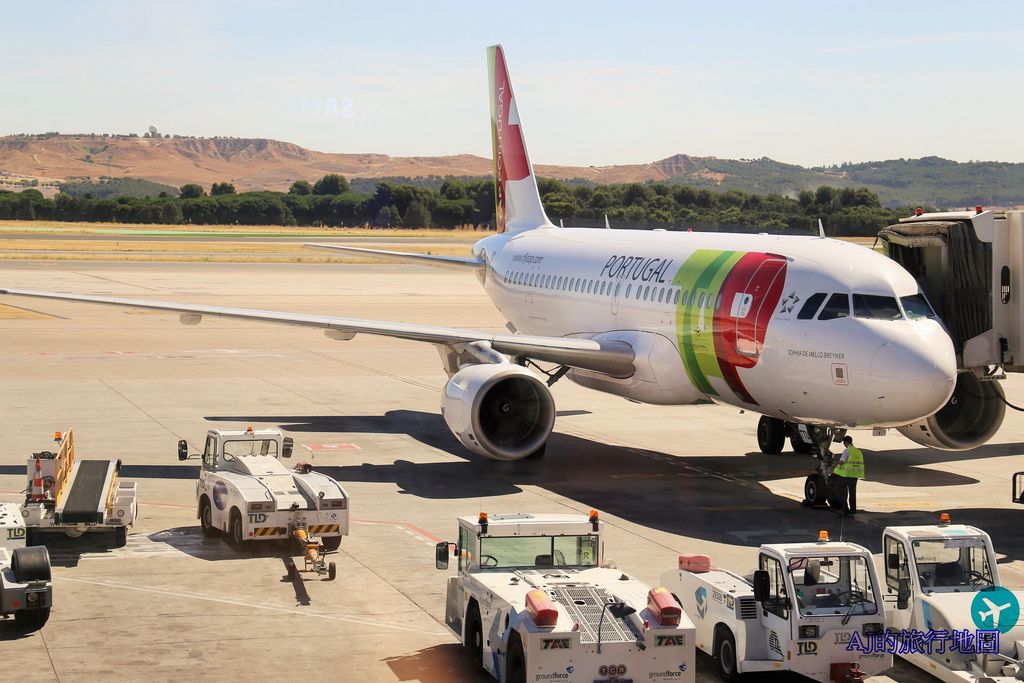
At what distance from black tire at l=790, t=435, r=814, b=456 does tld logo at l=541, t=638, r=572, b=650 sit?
16592mm

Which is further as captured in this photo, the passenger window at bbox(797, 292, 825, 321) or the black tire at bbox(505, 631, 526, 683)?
the passenger window at bbox(797, 292, 825, 321)

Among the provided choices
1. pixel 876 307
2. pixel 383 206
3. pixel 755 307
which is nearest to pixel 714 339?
pixel 755 307

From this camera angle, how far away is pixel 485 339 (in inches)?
1072

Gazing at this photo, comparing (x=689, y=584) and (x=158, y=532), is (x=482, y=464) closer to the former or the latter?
(x=158, y=532)

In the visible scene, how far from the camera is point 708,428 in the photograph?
1247 inches

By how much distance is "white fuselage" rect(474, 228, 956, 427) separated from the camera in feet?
66.9

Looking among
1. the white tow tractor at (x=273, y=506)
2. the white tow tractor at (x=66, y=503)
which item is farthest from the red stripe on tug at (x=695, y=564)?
the white tow tractor at (x=66, y=503)

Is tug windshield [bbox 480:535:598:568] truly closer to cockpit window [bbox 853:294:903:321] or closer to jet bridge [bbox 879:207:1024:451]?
cockpit window [bbox 853:294:903:321]

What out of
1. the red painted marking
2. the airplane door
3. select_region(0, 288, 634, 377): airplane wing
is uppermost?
the airplane door

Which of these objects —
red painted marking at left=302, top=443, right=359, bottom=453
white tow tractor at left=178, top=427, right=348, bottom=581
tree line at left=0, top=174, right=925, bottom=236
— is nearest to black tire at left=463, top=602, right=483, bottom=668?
white tow tractor at left=178, top=427, right=348, bottom=581

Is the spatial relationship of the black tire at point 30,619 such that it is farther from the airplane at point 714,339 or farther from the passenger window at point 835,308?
the passenger window at point 835,308

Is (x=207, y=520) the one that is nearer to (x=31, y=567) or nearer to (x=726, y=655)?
(x=31, y=567)

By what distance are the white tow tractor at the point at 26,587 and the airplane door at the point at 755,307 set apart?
40.4 ft

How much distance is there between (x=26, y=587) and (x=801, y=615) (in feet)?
27.2
